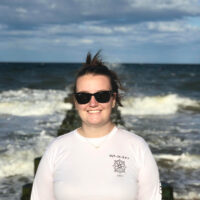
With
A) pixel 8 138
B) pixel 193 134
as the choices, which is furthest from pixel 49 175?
pixel 193 134

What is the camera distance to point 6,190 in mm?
6102

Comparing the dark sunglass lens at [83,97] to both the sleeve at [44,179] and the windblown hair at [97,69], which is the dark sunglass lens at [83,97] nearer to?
the windblown hair at [97,69]

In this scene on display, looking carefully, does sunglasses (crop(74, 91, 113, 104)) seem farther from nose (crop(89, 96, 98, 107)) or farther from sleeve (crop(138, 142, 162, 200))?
sleeve (crop(138, 142, 162, 200))

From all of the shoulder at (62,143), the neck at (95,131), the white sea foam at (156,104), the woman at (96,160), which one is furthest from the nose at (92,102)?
the white sea foam at (156,104)

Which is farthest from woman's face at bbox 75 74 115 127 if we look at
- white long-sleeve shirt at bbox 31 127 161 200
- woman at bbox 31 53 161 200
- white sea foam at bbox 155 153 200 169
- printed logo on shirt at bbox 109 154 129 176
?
white sea foam at bbox 155 153 200 169

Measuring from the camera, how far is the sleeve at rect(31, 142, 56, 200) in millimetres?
2000

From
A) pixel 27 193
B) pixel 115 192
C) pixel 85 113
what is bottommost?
pixel 27 193

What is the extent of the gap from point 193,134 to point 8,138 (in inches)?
250

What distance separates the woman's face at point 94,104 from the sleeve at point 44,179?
33cm

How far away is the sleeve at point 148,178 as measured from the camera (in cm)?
193

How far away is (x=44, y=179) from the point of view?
2.00 metres

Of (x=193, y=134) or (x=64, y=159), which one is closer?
(x=64, y=159)

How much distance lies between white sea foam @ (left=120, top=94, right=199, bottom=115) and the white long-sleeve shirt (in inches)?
662

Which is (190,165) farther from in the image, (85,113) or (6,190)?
(85,113)
